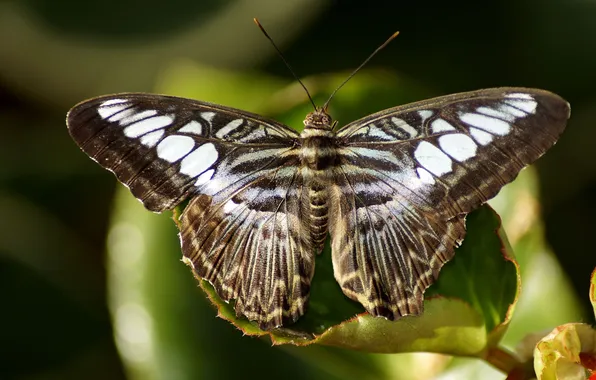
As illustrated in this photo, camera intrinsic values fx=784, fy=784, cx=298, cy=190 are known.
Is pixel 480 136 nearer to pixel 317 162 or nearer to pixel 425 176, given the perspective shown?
pixel 425 176

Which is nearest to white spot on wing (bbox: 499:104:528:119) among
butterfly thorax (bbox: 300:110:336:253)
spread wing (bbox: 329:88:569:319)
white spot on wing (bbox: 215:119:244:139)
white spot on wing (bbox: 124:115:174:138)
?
spread wing (bbox: 329:88:569:319)

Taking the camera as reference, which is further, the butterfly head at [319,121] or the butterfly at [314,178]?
the butterfly head at [319,121]

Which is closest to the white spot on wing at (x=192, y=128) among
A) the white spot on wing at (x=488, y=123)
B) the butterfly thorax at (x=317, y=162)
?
the butterfly thorax at (x=317, y=162)

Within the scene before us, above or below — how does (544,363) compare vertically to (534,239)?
below

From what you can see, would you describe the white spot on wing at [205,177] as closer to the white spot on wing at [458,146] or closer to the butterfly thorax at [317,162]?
the butterfly thorax at [317,162]

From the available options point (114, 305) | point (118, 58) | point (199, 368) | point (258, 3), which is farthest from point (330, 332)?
point (118, 58)

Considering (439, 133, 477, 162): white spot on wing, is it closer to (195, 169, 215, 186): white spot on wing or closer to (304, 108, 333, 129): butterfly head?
(304, 108, 333, 129): butterfly head

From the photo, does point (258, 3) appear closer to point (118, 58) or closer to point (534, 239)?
point (118, 58)
